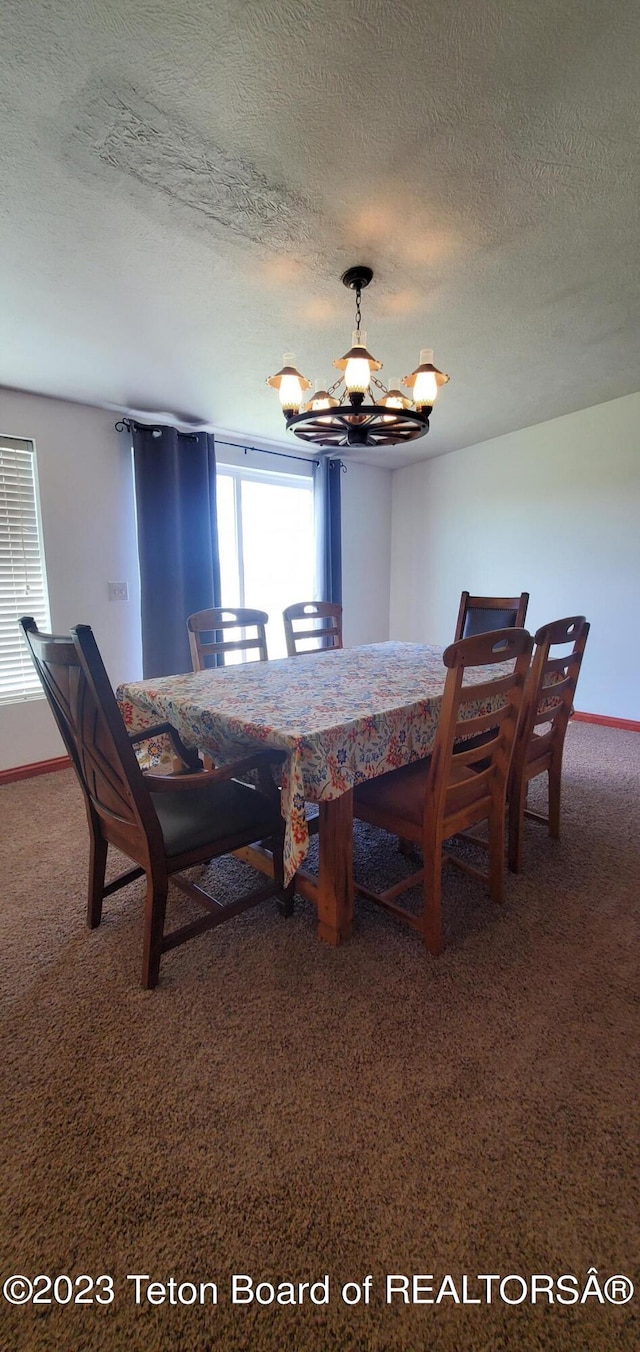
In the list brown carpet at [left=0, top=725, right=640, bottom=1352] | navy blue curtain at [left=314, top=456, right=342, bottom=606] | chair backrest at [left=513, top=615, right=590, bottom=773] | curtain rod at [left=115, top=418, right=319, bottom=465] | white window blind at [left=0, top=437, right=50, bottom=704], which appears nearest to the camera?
brown carpet at [left=0, top=725, right=640, bottom=1352]

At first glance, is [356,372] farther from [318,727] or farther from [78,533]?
[78,533]

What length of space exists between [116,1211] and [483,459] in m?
4.74

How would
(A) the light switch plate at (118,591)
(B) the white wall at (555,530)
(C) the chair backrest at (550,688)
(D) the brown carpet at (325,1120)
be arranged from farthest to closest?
(B) the white wall at (555,530) → (A) the light switch plate at (118,591) → (C) the chair backrest at (550,688) → (D) the brown carpet at (325,1120)

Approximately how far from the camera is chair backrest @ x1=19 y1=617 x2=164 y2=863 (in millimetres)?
1244

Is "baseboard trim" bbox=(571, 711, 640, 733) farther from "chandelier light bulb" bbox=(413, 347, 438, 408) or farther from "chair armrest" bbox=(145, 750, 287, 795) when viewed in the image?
"chair armrest" bbox=(145, 750, 287, 795)

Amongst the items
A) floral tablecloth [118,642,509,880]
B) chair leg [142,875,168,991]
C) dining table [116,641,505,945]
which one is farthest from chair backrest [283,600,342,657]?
chair leg [142,875,168,991]

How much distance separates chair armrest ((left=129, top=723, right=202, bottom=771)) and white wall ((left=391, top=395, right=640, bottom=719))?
3.22 metres

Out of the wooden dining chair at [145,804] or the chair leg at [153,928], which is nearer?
the wooden dining chair at [145,804]

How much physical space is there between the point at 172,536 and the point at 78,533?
0.55 m

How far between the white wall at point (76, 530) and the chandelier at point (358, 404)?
1716 millimetres

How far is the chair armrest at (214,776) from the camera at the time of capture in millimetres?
1388

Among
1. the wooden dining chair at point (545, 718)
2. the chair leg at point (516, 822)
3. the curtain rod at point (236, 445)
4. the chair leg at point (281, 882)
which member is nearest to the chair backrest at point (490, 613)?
the wooden dining chair at point (545, 718)

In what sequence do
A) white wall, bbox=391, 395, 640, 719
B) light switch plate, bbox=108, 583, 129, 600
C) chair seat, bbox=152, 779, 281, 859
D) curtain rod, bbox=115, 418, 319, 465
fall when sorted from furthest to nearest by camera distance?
white wall, bbox=391, 395, 640, 719, light switch plate, bbox=108, 583, 129, 600, curtain rod, bbox=115, 418, 319, 465, chair seat, bbox=152, 779, 281, 859

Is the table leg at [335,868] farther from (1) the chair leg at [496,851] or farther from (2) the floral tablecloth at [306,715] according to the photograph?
(1) the chair leg at [496,851]
